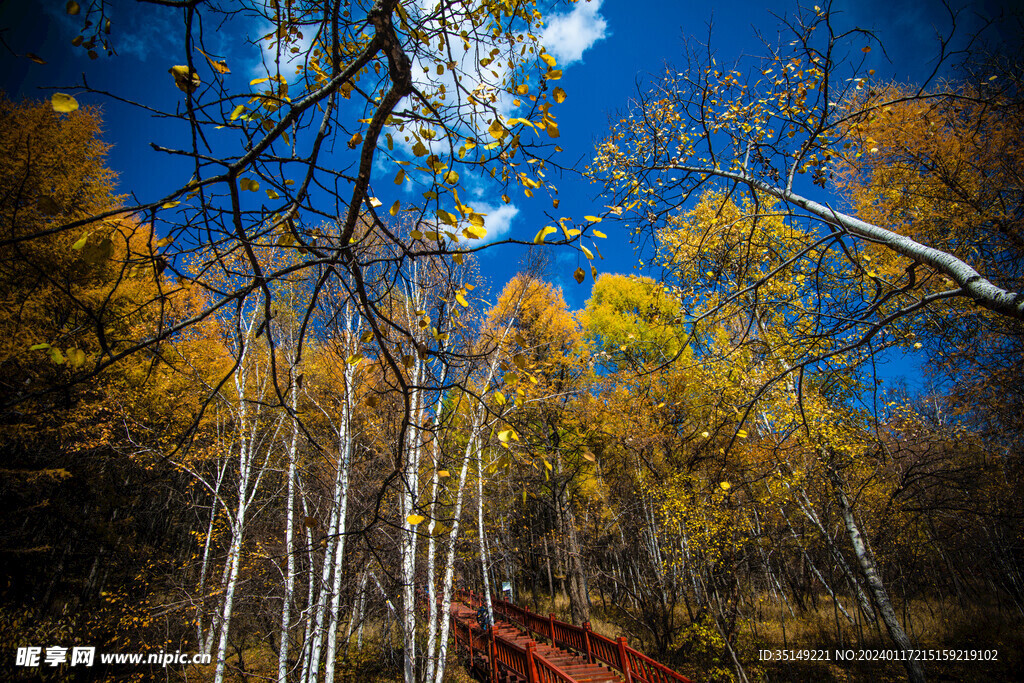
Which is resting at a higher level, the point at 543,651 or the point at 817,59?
the point at 817,59

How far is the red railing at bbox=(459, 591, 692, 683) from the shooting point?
5.80 metres

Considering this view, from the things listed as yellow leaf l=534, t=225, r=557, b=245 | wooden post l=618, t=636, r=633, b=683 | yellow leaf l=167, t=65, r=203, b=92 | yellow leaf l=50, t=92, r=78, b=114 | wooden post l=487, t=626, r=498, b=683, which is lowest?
wooden post l=487, t=626, r=498, b=683

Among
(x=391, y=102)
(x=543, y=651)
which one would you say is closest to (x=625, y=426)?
(x=543, y=651)

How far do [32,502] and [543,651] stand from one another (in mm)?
11618

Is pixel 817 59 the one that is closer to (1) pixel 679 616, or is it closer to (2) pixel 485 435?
(2) pixel 485 435

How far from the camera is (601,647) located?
723 cm

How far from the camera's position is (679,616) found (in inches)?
490

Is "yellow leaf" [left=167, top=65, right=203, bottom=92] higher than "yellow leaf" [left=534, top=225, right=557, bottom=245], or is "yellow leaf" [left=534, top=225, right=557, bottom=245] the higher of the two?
"yellow leaf" [left=167, top=65, right=203, bottom=92]

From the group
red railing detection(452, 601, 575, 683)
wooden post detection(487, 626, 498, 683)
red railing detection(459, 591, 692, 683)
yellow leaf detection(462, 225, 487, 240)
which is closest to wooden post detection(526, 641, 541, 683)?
red railing detection(452, 601, 575, 683)

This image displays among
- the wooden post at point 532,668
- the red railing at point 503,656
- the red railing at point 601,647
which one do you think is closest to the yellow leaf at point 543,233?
the red railing at point 601,647

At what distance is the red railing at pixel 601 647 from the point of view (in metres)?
5.80

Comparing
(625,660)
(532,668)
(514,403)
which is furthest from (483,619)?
(514,403)

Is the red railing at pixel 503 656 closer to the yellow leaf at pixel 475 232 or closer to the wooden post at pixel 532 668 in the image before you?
the wooden post at pixel 532 668

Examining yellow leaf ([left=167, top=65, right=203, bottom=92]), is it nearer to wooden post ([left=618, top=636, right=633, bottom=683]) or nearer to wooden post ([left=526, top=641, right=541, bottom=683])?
wooden post ([left=526, top=641, right=541, bottom=683])
